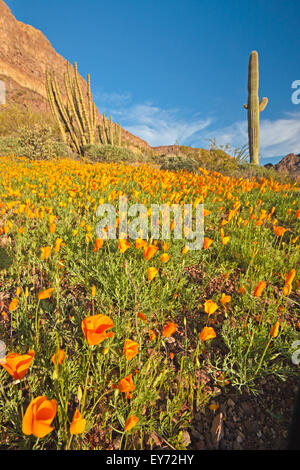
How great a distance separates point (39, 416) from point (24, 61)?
178ft

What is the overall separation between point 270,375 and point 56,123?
18495 mm

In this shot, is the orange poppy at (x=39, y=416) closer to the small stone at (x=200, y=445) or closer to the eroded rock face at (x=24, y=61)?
the small stone at (x=200, y=445)

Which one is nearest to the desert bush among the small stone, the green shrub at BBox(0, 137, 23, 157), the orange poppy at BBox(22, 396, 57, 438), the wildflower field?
the green shrub at BBox(0, 137, 23, 157)

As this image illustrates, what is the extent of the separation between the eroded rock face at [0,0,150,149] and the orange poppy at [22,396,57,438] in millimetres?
34056

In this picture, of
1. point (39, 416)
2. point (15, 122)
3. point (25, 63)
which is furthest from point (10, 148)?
point (25, 63)

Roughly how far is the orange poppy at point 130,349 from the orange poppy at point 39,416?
334mm

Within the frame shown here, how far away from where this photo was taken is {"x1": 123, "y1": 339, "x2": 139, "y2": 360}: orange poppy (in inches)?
37.5

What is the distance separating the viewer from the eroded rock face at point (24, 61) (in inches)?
1320

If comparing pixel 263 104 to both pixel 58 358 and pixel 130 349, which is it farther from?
pixel 58 358

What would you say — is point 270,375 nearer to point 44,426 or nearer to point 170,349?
point 170,349

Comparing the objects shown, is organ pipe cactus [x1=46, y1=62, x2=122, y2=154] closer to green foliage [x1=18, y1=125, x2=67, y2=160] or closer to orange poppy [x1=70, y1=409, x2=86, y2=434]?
green foliage [x1=18, y1=125, x2=67, y2=160]

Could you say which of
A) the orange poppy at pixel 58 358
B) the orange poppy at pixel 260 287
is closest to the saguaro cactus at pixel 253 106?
the orange poppy at pixel 260 287
